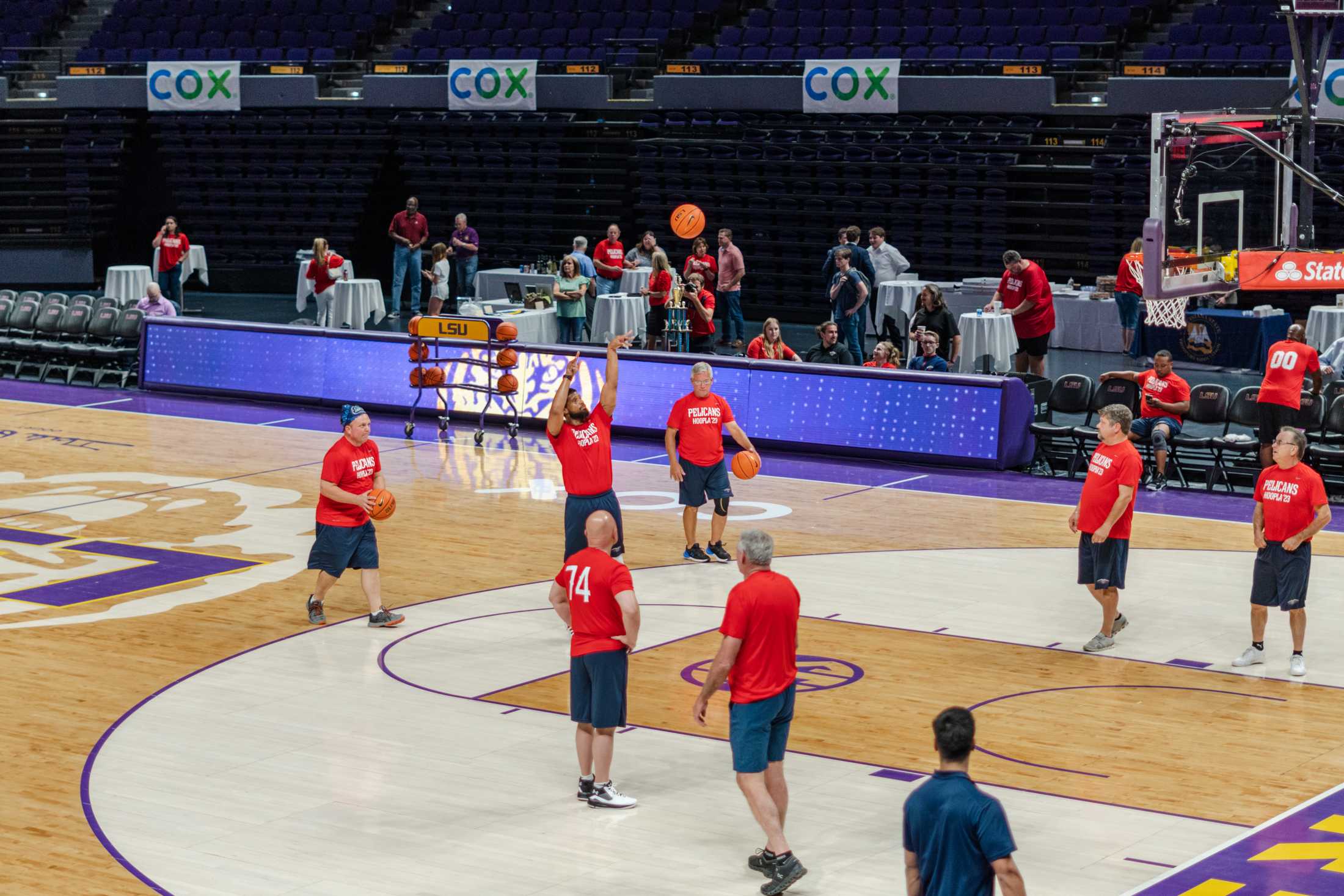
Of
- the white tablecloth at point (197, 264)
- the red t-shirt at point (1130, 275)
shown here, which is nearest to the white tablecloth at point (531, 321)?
the red t-shirt at point (1130, 275)

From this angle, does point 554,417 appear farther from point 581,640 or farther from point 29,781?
point 29,781

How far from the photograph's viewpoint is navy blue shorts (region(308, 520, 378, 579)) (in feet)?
44.3

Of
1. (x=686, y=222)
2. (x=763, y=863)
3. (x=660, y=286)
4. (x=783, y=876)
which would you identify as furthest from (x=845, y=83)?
(x=783, y=876)

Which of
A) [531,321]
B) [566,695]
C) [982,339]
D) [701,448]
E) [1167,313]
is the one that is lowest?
[566,695]

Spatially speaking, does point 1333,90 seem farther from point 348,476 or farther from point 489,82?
point 348,476

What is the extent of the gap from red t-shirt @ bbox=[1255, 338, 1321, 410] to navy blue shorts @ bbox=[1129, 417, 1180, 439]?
0.89 metres

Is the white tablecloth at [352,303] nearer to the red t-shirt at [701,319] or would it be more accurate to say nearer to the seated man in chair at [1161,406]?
the red t-shirt at [701,319]

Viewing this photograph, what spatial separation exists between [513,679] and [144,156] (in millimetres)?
27208

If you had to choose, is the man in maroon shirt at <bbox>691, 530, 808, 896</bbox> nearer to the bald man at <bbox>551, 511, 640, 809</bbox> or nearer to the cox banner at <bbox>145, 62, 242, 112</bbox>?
the bald man at <bbox>551, 511, 640, 809</bbox>

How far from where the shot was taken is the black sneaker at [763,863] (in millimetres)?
8828

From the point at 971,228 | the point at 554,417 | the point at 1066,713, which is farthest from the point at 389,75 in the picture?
the point at 1066,713

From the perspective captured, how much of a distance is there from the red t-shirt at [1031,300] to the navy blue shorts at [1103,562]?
9053 mm

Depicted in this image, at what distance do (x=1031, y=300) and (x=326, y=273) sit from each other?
11.3 m

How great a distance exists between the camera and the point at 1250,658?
41.9 ft
